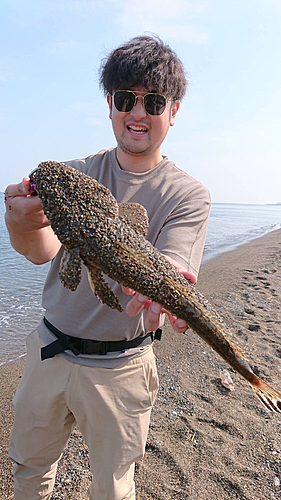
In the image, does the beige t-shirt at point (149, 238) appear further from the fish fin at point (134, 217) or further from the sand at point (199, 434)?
the sand at point (199, 434)

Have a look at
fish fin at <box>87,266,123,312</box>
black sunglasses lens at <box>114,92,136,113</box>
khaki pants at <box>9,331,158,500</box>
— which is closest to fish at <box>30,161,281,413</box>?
fish fin at <box>87,266,123,312</box>

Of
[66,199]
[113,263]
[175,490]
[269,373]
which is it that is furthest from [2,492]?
[269,373]

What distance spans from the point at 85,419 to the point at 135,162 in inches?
90.6

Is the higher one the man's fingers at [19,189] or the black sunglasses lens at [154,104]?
the black sunglasses lens at [154,104]

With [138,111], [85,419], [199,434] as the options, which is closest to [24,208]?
[138,111]

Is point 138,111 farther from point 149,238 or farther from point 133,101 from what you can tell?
point 149,238

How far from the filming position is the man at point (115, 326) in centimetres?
272

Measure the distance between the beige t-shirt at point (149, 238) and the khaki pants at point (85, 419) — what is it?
17 cm

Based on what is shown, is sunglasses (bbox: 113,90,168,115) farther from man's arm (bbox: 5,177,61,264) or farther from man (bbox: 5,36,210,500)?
man's arm (bbox: 5,177,61,264)

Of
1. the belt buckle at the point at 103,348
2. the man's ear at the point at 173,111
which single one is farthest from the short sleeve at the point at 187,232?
the belt buckle at the point at 103,348

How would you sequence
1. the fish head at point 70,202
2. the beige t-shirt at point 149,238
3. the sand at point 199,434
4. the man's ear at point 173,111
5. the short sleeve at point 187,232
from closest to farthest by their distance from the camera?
the fish head at point 70,202, the short sleeve at point 187,232, the beige t-shirt at point 149,238, the man's ear at point 173,111, the sand at point 199,434

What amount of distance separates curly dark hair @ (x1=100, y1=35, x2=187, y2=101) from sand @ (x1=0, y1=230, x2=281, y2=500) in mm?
3974

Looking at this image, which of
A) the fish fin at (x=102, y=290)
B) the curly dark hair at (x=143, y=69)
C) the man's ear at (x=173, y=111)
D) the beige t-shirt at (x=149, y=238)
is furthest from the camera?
the man's ear at (x=173, y=111)

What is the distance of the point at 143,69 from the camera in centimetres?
298
